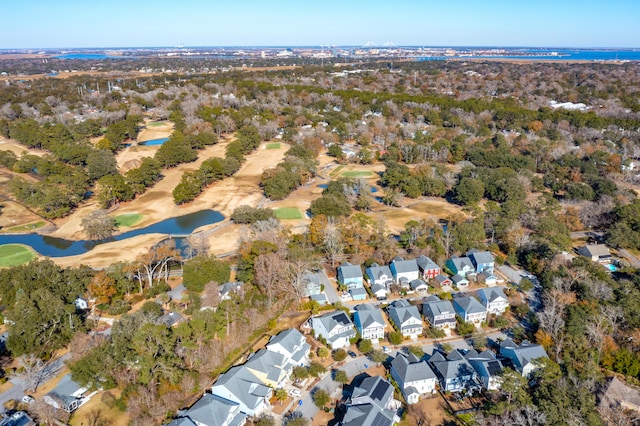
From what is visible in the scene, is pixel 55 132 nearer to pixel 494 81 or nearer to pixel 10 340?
pixel 10 340

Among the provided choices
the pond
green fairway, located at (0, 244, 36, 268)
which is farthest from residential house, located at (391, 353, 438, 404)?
green fairway, located at (0, 244, 36, 268)

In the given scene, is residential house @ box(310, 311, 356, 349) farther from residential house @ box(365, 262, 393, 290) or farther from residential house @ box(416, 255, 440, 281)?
residential house @ box(416, 255, 440, 281)

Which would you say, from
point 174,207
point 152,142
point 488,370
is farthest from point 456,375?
point 152,142

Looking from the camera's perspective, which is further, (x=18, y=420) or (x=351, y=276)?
(x=351, y=276)

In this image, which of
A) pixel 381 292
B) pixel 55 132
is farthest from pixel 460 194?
pixel 55 132

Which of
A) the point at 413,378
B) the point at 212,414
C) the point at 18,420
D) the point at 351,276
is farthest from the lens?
the point at 351,276

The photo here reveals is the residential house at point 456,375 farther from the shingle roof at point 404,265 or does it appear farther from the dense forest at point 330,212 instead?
the shingle roof at point 404,265

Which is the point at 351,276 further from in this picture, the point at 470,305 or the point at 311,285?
the point at 470,305
